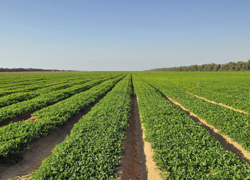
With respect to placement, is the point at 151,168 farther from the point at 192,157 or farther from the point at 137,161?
the point at 192,157

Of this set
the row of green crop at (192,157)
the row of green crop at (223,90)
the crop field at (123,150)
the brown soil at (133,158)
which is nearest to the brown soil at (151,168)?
the crop field at (123,150)

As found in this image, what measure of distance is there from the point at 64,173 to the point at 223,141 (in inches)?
366

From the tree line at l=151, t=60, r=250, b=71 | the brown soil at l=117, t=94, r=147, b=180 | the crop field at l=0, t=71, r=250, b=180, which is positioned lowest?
the brown soil at l=117, t=94, r=147, b=180

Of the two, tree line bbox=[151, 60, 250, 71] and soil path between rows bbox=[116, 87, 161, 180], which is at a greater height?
tree line bbox=[151, 60, 250, 71]

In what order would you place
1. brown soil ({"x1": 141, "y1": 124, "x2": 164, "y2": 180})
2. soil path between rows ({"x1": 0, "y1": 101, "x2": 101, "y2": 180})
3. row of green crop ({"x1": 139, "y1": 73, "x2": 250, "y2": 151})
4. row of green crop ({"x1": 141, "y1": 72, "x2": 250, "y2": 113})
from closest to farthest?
brown soil ({"x1": 141, "y1": 124, "x2": 164, "y2": 180}) < soil path between rows ({"x1": 0, "y1": 101, "x2": 101, "y2": 180}) < row of green crop ({"x1": 139, "y1": 73, "x2": 250, "y2": 151}) < row of green crop ({"x1": 141, "y1": 72, "x2": 250, "y2": 113})

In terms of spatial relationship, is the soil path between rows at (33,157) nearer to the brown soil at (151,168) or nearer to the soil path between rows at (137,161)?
the soil path between rows at (137,161)

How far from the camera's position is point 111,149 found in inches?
243

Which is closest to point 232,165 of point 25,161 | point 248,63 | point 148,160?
point 148,160

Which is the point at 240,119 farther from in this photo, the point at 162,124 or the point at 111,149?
the point at 111,149

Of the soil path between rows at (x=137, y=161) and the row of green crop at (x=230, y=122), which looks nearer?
the soil path between rows at (x=137, y=161)

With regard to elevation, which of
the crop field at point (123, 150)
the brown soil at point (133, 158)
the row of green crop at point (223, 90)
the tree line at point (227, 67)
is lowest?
the brown soil at point (133, 158)

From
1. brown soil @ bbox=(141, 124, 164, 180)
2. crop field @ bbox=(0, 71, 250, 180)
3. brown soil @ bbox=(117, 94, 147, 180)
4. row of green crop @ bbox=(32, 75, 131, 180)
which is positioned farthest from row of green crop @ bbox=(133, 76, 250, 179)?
row of green crop @ bbox=(32, 75, 131, 180)

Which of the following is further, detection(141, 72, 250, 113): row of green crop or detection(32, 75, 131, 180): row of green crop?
detection(141, 72, 250, 113): row of green crop

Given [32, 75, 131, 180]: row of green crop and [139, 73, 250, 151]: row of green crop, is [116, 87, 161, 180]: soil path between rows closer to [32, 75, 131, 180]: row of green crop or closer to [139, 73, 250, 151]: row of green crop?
[32, 75, 131, 180]: row of green crop
